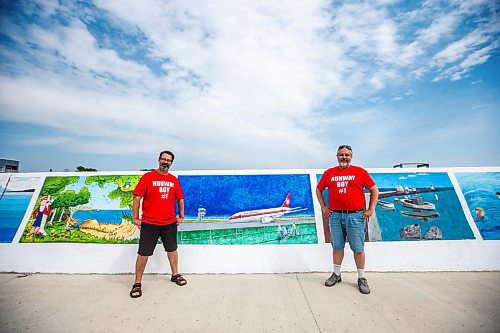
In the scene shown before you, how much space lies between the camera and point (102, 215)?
13.8ft

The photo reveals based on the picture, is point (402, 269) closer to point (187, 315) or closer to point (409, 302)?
point (409, 302)

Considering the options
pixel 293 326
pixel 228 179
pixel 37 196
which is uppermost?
pixel 228 179

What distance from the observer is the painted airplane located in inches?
161

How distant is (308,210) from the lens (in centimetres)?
413

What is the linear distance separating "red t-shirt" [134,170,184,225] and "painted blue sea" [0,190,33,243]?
2855 millimetres

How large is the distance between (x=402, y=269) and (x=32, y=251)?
19.5 ft

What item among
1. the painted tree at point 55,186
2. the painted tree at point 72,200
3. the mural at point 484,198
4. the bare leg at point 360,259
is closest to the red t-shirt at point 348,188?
the bare leg at point 360,259

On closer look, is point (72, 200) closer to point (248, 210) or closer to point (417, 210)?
point (248, 210)

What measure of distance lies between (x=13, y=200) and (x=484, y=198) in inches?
337

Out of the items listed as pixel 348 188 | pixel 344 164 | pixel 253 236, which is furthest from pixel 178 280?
pixel 344 164

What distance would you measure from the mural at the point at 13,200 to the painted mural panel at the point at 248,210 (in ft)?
9.58

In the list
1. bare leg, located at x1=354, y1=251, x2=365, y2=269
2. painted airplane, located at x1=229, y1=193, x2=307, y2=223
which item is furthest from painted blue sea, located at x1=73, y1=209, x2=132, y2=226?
bare leg, located at x1=354, y1=251, x2=365, y2=269

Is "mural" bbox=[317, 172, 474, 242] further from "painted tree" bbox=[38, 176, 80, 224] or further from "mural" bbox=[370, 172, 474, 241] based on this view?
"painted tree" bbox=[38, 176, 80, 224]

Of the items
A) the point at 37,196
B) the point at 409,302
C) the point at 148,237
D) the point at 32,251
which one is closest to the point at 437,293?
the point at 409,302
